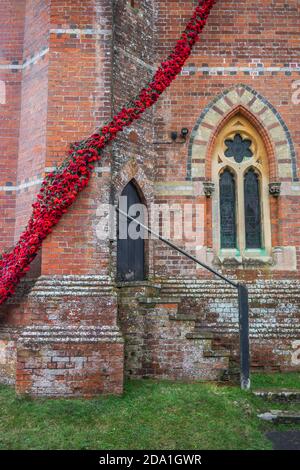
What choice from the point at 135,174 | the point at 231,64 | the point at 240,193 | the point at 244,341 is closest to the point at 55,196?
the point at 135,174

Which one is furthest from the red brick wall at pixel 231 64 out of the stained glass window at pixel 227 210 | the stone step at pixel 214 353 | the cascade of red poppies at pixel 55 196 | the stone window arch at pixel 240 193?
the stone step at pixel 214 353

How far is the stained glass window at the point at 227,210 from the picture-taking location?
916 cm

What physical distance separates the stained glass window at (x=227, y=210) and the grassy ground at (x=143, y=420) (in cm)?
338

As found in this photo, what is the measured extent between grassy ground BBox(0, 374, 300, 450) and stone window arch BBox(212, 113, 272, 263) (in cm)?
335

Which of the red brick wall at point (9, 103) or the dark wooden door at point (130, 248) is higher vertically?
the red brick wall at point (9, 103)

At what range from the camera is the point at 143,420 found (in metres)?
5.43

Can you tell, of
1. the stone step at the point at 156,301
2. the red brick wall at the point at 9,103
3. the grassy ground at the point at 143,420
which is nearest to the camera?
the grassy ground at the point at 143,420

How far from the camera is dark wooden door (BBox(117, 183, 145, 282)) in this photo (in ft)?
26.9

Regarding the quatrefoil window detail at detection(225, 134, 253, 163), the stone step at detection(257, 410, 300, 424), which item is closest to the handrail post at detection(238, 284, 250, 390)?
the stone step at detection(257, 410, 300, 424)

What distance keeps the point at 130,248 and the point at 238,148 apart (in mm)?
3157

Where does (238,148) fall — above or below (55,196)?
above

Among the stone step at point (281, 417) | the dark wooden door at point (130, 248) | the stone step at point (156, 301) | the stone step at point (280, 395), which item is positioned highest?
the dark wooden door at point (130, 248)

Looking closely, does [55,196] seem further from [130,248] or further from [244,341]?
[244,341]

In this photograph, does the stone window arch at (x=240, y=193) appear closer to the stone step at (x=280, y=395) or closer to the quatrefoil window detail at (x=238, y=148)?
the quatrefoil window detail at (x=238, y=148)
